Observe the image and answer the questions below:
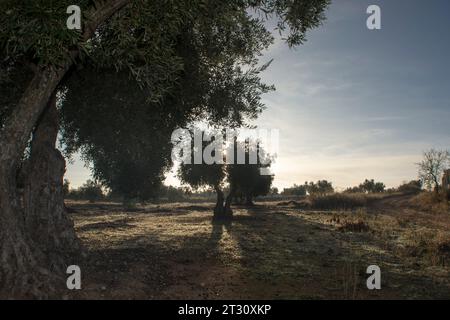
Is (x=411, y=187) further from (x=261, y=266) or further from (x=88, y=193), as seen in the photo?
(x=88, y=193)

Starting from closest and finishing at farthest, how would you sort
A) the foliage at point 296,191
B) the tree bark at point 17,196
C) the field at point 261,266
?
the tree bark at point 17,196 < the field at point 261,266 < the foliage at point 296,191

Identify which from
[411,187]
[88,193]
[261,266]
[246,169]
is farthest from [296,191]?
[261,266]

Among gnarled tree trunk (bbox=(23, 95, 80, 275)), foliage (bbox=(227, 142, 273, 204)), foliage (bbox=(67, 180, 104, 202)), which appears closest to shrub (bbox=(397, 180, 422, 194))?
foliage (bbox=(227, 142, 273, 204))

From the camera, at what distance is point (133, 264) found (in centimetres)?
1300

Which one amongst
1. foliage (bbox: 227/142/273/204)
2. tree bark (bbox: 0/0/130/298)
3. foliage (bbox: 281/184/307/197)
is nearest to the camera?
tree bark (bbox: 0/0/130/298)

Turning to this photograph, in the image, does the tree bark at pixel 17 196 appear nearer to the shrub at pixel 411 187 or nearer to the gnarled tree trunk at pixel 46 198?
the gnarled tree trunk at pixel 46 198

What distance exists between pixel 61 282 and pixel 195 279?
392cm

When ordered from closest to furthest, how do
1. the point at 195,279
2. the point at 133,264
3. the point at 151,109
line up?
the point at 195,279 < the point at 133,264 < the point at 151,109

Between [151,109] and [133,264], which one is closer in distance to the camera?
[133,264]

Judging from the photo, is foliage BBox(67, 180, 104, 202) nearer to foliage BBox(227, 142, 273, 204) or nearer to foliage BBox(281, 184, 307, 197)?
foliage BBox(227, 142, 273, 204)

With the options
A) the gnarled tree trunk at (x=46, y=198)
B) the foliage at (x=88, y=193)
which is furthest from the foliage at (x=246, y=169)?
the foliage at (x=88, y=193)

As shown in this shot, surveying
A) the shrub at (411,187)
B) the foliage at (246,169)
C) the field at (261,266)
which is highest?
the foliage at (246,169)
